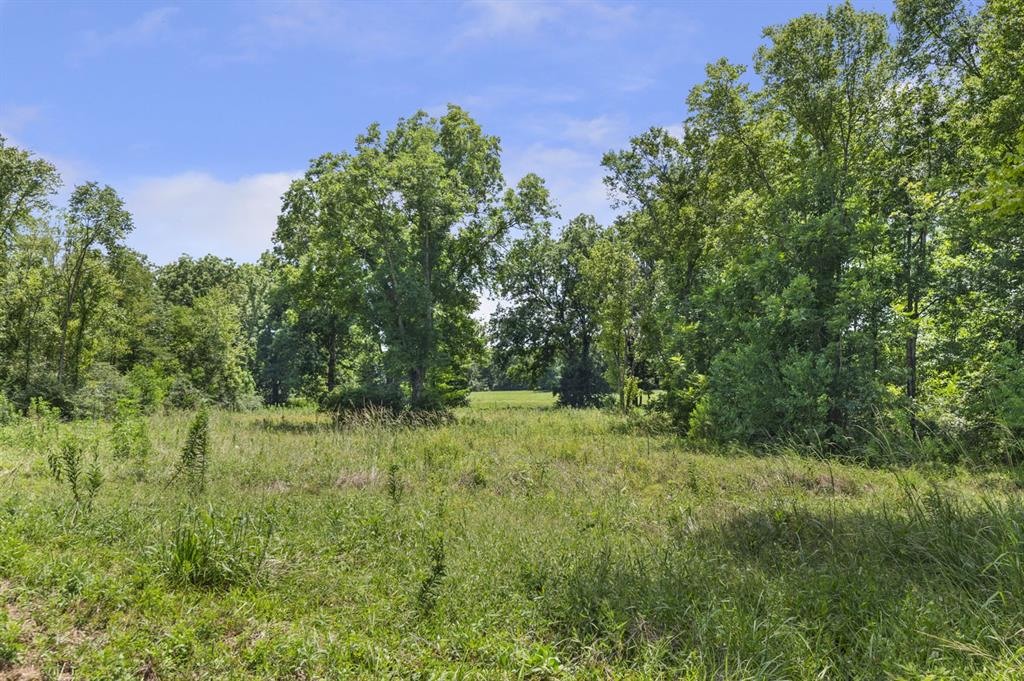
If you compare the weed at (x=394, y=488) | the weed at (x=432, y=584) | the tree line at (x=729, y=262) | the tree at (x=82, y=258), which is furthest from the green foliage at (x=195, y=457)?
the tree at (x=82, y=258)

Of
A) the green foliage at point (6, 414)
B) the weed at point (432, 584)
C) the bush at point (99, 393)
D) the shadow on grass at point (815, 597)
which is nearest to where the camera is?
the shadow on grass at point (815, 597)

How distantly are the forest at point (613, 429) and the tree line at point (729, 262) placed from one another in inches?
4.9

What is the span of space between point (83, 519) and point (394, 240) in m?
15.0

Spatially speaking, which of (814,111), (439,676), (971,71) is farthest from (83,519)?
(971,71)

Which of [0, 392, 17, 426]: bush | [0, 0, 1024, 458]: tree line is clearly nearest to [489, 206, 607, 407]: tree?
[0, 0, 1024, 458]: tree line

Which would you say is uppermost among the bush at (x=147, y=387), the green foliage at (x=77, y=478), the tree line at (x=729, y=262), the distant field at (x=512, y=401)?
the tree line at (x=729, y=262)

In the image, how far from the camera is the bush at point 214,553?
4.96 m

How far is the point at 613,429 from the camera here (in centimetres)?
1700

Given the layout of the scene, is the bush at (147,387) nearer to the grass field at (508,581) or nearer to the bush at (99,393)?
the bush at (99,393)

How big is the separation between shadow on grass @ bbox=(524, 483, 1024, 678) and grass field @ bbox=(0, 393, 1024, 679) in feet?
0.08

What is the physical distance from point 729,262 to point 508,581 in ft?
47.6

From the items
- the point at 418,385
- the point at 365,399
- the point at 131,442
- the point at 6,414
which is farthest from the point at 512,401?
→ the point at 131,442

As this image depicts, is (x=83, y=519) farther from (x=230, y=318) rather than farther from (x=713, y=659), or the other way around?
(x=230, y=318)

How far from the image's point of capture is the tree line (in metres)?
12.9
